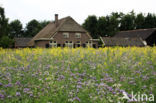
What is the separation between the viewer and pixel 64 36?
3912 cm

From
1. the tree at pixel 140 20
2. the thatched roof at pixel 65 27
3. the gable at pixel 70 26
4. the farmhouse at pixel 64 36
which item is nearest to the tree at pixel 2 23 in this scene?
the farmhouse at pixel 64 36

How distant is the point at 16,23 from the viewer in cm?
7531

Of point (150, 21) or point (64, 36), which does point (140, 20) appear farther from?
point (64, 36)

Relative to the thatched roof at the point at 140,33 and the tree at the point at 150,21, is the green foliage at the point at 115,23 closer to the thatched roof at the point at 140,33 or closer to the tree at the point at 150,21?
the tree at the point at 150,21

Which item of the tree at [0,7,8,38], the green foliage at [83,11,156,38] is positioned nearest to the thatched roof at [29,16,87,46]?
the tree at [0,7,8,38]

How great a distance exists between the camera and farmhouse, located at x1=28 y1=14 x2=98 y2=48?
3747 centimetres

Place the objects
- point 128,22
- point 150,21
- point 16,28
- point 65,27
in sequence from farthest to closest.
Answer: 1. point 16,28
2. point 128,22
3. point 150,21
4. point 65,27

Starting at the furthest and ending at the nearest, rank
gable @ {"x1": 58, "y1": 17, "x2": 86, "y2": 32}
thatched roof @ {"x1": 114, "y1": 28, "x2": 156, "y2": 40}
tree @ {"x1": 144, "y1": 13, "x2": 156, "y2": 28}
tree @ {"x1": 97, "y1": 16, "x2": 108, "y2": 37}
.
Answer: tree @ {"x1": 144, "y1": 13, "x2": 156, "y2": 28} → tree @ {"x1": 97, "y1": 16, "x2": 108, "y2": 37} → thatched roof @ {"x1": 114, "y1": 28, "x2": 156, "y2": 40} → gable @ {"x1": 58, "y1": 17, "x2": 86, "y2": 32}

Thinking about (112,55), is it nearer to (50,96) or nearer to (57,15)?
(50,96)

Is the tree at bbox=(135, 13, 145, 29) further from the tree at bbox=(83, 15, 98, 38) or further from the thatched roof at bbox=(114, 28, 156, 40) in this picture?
the tree at bbox=(83, 15, 98, 38)

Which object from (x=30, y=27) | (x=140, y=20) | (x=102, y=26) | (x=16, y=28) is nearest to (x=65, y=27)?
(x=102, y=26)

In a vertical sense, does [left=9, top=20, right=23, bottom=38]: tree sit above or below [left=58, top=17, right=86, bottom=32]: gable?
above

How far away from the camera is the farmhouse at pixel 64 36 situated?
3747 cm

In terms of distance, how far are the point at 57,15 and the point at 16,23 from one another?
39407mm
